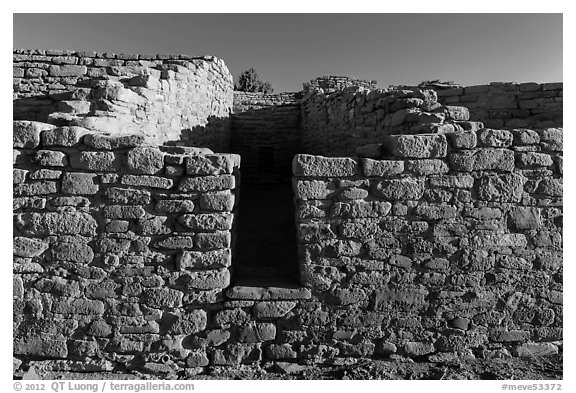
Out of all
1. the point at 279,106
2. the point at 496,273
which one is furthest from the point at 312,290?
the point at 279,106

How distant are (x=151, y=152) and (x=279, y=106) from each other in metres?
7.23

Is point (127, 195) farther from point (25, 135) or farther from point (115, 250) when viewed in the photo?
point (25, 135)

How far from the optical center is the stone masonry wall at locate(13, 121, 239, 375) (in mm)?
3088

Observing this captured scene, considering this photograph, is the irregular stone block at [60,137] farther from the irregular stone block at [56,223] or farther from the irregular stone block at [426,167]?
the irregular stone block at [426,167]

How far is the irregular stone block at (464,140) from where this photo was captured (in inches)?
127

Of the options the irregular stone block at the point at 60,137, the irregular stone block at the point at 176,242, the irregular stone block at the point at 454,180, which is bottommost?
the irregular stone block at the point at 176,242

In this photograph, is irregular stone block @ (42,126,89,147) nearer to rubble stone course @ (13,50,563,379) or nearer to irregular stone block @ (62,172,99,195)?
rubble stone course @ (13,50,563,379)

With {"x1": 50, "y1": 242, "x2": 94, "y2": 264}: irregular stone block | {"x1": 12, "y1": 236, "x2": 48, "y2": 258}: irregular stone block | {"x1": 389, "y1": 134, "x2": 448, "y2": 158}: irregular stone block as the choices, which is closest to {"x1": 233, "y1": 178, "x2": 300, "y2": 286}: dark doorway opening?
{"x1": 50, "y1": 242, "x2": 94, "y2": 264}: irregular stone block

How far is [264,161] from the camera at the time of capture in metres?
9.20

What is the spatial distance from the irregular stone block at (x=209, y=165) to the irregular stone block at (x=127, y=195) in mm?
475

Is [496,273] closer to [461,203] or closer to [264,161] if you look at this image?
[461,203]

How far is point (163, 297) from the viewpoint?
314cm

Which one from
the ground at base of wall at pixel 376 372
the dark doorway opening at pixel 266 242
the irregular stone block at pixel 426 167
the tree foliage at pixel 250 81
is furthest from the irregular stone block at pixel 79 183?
the tree foliage at pixel 250 81

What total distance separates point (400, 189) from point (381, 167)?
11.1 inches
